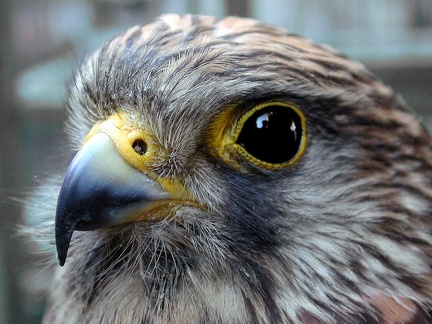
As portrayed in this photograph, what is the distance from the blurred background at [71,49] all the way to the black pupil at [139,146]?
37.6 inches

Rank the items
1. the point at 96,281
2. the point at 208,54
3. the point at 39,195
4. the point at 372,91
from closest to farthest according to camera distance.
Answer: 1. the point at 208,54
2. the point at 96,281
3. the point at 372,91
4. the point at 39,195

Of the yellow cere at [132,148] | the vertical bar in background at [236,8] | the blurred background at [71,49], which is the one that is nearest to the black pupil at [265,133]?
the yellow cere at [132,148]

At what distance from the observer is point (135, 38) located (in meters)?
1.53

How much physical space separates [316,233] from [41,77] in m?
2.91

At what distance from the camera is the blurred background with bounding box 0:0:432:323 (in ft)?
10.5

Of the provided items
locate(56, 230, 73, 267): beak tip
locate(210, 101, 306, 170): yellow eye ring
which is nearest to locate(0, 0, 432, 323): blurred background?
locate(56, 230, 73, 267): beak tip

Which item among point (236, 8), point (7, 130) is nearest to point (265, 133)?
point (236, 8)

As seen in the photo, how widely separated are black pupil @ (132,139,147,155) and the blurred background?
0.96 m

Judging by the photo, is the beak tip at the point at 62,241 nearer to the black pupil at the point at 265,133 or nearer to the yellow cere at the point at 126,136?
the yellow cere at the point at 126,136

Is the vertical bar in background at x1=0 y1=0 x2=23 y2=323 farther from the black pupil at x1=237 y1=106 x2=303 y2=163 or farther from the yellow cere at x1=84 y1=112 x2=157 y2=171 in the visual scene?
the black pupil at x1=237 y1=106 x2=303 y2=163

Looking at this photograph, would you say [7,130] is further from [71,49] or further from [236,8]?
[236,8]

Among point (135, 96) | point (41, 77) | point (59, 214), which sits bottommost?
point (41, 77)

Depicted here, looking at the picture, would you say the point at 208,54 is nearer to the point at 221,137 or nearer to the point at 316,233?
the point at 221,137

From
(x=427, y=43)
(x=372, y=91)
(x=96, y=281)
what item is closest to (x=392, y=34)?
(x=427, y=43)
